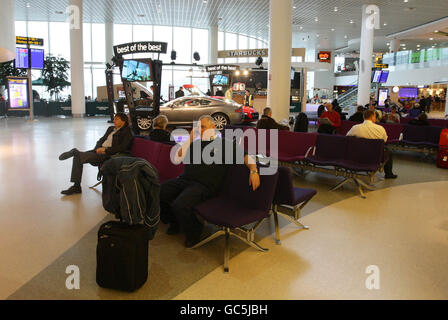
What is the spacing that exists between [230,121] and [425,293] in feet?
37.4

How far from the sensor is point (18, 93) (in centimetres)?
1762

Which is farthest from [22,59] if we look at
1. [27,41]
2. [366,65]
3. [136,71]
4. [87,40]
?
[366,65]

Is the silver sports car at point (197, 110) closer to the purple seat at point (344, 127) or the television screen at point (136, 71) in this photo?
the television screen at point (136, 71)

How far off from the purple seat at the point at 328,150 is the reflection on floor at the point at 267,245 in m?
0.51

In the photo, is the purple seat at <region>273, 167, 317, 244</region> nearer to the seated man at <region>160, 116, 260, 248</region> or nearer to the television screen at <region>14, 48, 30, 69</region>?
the seated man at <region>160, 116, 260, 248</region>

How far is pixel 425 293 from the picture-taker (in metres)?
2.90

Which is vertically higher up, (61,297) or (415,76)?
(415,76)

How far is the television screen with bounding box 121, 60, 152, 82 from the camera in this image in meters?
12.1

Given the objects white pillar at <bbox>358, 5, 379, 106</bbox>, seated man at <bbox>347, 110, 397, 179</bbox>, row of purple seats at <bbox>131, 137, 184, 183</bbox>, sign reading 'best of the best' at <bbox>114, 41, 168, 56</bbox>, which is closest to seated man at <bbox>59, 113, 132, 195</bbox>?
row of purple seats at <bbox>131, 137, 184, 183</bbox>

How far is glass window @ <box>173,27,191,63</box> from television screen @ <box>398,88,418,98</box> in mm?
20912

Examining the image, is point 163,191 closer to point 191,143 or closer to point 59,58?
point 191,143

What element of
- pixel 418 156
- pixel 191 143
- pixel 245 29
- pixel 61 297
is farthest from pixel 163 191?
pixel 245 29

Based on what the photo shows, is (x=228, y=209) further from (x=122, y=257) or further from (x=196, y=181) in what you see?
(x=122, y=257)

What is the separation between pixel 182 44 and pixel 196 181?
2847 centimetres
